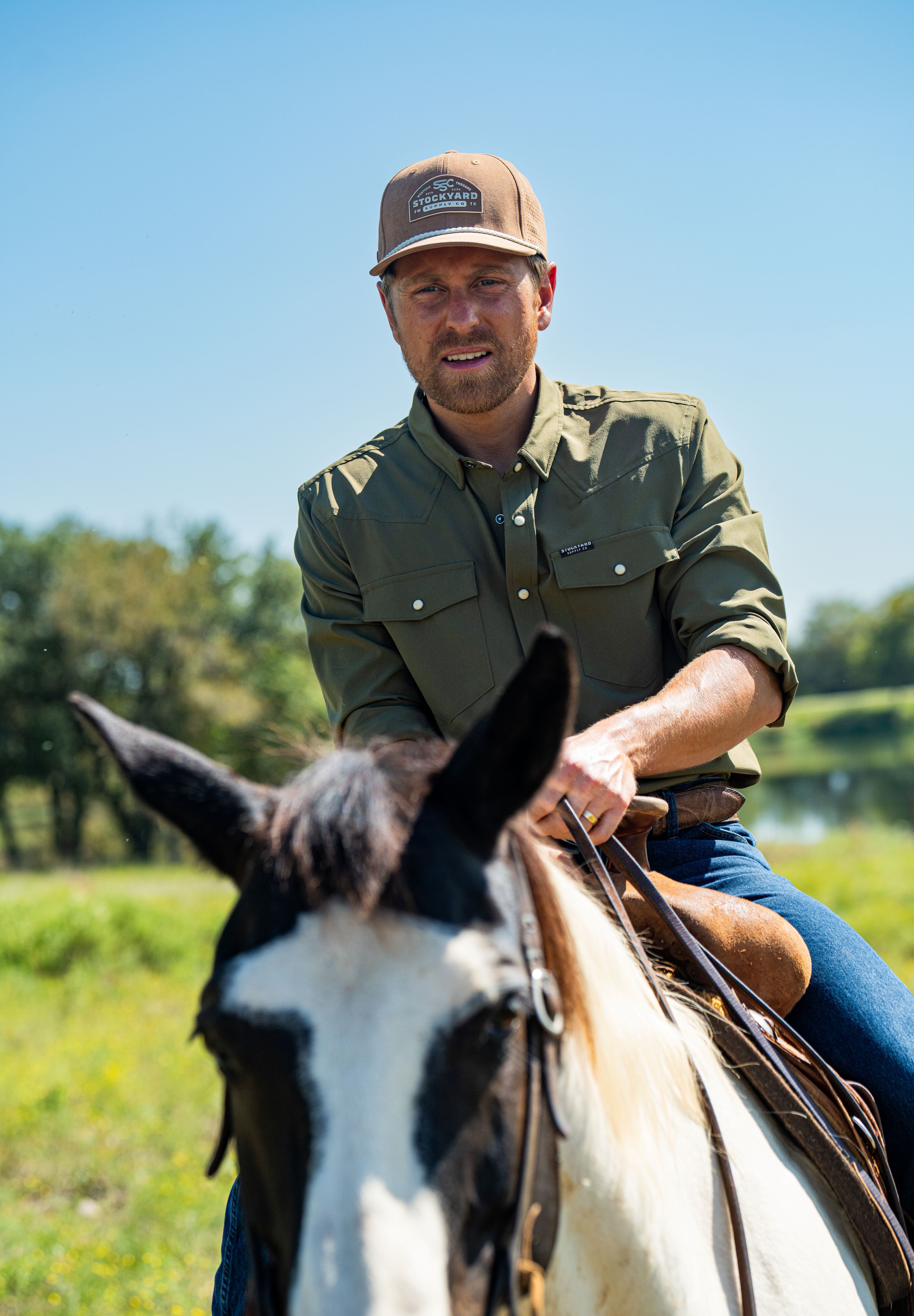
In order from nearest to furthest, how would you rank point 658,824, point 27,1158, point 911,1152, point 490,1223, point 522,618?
1. point 490,1223
2. point 911,1152
3. point 658,824
4. point 522,618
5. point 27,1158

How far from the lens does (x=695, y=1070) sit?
6.24 ft

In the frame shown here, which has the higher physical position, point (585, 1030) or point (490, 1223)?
point (585, 1030)

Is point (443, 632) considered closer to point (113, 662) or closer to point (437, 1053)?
point (437, 1053)

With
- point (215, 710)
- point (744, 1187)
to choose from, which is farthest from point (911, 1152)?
point (215, 710)

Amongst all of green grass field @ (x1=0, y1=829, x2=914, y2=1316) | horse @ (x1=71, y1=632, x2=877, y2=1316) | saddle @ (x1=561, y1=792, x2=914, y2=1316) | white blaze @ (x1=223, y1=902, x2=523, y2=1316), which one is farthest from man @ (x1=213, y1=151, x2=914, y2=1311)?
white blaze @ (x1=223, y1=902, x2=523, y2=1316)

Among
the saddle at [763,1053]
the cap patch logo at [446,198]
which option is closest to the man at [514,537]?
the cap patch logo at [446,198]


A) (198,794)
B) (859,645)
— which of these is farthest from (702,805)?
(859,645)

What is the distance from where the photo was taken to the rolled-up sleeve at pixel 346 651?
3.09 m

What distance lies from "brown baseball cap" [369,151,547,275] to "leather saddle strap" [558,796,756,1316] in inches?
74.0

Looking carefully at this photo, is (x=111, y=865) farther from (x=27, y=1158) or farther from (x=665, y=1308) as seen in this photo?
(x=665, y=1308)

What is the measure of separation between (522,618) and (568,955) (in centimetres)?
161

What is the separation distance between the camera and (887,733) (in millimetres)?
76312

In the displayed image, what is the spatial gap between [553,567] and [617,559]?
0.20 meters

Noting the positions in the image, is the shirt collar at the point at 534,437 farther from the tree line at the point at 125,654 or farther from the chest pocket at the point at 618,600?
the tree line at the point at 125,654
